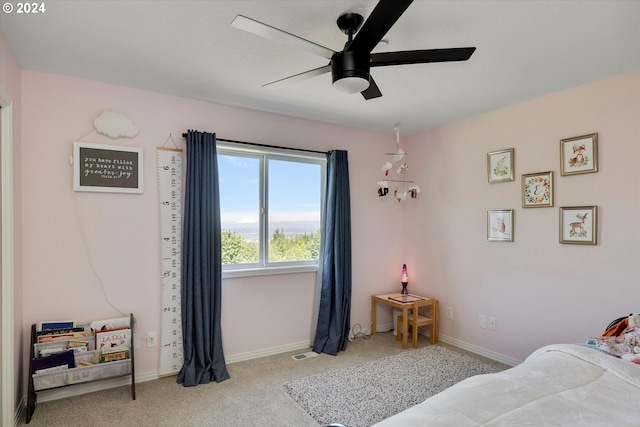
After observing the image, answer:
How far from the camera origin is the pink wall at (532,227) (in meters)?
2.61

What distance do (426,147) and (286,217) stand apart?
181cm

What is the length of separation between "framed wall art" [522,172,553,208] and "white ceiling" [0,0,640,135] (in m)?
0.68

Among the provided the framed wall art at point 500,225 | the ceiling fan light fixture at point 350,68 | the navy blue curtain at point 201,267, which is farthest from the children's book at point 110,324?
the framed wall art at point 500,225

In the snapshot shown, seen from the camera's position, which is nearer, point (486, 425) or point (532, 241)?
point (486, 425)

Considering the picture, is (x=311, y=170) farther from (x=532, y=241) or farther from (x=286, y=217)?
(x=532, y=241)

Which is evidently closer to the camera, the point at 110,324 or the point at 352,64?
the point at 352,64

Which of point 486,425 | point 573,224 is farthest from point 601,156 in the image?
point 486,425

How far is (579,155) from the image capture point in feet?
9.27

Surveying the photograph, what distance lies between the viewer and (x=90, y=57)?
2.37 m

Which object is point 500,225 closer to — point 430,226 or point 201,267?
point 430,226

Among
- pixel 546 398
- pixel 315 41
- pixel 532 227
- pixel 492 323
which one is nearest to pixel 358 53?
pixel 315 41

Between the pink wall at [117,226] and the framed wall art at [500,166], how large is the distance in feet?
5.70

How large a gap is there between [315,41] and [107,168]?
73.2 inches

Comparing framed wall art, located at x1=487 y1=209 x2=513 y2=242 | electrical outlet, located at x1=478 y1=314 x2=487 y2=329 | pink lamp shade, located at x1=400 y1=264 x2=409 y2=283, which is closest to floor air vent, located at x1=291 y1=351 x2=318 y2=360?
pink lamp shade, located at x1=400 y1=264 x2=409 y2=283
